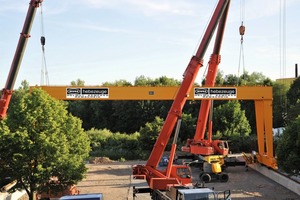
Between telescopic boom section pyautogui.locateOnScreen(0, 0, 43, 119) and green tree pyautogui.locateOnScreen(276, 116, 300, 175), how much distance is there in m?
15.9

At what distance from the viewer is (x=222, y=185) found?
27.3 m

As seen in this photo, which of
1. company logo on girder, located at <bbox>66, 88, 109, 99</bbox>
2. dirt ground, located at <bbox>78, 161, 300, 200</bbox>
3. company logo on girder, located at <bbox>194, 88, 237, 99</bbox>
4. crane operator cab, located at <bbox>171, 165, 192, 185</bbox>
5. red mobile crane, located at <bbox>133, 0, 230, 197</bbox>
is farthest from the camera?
company logo on girder, located at <bbox>194, 88, 237, 99</bbox>

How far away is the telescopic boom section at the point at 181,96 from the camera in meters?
21.5

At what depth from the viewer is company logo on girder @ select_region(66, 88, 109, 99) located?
86.4ft

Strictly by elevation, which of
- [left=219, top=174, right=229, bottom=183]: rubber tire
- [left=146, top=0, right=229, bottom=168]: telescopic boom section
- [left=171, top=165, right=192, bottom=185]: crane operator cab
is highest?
[left=146, top=0, right=229, bottom=168]: telescopic boom section

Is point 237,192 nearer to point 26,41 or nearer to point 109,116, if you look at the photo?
point 26,41

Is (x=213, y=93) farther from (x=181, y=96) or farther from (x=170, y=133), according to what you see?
(x=170, y=133)

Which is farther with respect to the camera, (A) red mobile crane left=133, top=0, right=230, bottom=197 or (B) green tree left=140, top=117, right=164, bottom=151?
(B) green tree left=140, top=117, right=164, bottom=151

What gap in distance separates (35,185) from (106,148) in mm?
33623

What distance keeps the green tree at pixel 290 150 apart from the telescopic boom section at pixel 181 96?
578 cm

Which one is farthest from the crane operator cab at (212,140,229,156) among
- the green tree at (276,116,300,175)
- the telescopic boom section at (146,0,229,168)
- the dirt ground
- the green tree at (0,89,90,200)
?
the green tree at (0,89,90,200)

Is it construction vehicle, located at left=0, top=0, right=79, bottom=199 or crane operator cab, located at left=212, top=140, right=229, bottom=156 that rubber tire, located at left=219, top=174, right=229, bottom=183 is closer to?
crane operator cab, located at left=212, top=140, right=229, bottom=156

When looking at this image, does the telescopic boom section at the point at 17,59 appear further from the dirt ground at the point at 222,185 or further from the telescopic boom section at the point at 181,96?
the telescopic boom section at the point at 181,96

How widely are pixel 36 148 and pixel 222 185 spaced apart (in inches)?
532
